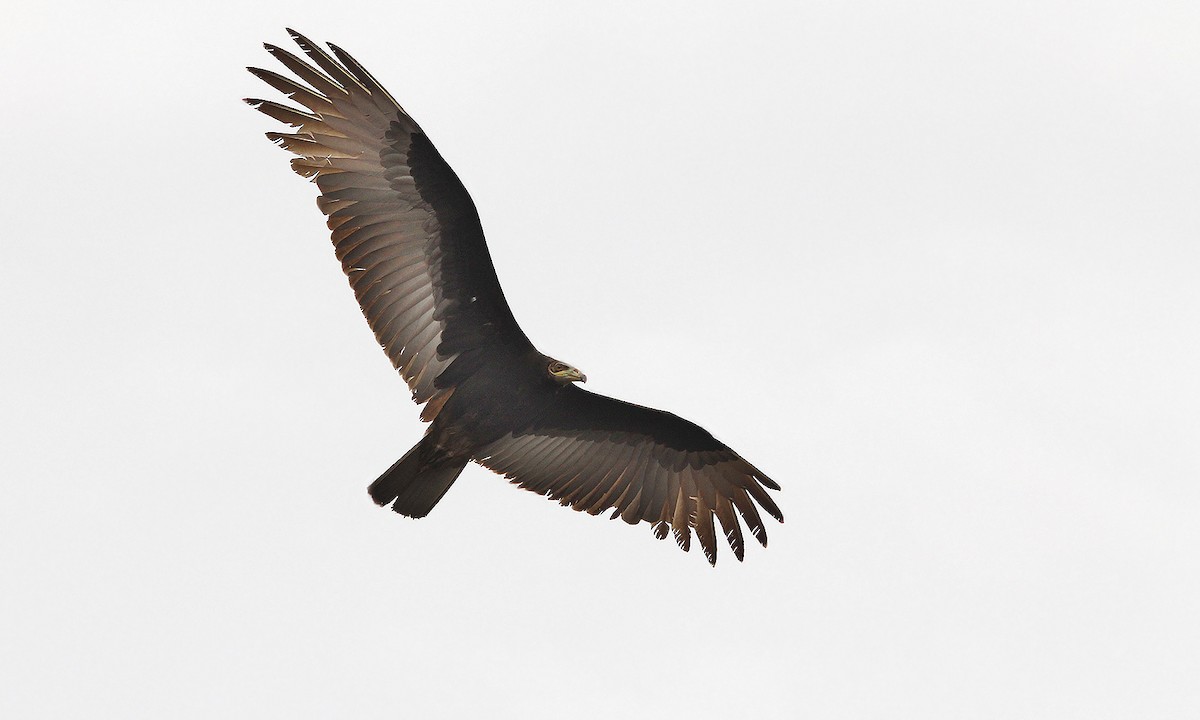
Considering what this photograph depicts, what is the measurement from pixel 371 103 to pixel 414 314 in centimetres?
204

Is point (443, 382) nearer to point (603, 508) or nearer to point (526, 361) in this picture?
point (526, 361)

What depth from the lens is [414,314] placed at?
19.3 meters

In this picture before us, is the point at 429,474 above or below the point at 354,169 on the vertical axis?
below

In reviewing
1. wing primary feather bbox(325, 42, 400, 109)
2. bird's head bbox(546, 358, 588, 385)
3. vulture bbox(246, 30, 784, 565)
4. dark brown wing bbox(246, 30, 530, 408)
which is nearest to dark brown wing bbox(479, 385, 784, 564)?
vulture bbox(246, 30, 784, 565)

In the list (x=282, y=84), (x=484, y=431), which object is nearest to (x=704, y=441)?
(x=484, y=431)

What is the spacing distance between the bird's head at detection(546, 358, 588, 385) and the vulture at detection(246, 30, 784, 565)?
0.06 ft

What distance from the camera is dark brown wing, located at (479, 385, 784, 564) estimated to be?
2041 centimetres

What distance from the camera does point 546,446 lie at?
20469 mm

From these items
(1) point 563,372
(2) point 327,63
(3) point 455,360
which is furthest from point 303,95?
(1) point 563,372

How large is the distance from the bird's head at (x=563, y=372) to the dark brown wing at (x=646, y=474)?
3.05ft

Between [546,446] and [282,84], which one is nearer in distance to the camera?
[282,84]

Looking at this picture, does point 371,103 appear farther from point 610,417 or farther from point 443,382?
point 610,417

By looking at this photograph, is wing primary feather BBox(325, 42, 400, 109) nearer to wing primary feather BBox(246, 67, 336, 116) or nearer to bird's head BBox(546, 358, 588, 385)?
wing primary feather BBox(246, 67, 336, 116)

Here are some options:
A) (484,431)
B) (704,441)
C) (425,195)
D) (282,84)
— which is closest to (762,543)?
(704,441)
